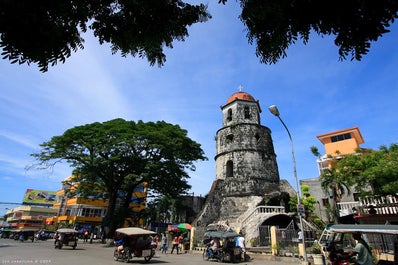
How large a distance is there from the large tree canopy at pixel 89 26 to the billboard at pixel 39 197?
64892 mm

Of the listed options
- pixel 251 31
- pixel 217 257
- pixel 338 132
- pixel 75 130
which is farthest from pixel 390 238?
pixel 75 130

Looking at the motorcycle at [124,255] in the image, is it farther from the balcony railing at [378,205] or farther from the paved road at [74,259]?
the balcony railing at [378,205]

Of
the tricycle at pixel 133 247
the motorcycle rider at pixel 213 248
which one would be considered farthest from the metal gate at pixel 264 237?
the tricycle at pixel 133 247

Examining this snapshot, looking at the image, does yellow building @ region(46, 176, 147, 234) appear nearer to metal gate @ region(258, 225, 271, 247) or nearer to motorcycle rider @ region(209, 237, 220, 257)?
metal gate @ region(258, 225, 271, 247)

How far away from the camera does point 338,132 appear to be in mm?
29141

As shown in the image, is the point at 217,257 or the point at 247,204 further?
the point at 247,204

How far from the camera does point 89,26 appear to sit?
2109 mm

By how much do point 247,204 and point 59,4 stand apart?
23849 millimetres

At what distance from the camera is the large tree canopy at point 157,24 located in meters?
1.58

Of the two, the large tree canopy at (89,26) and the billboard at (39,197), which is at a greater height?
the billboard at (39,197)

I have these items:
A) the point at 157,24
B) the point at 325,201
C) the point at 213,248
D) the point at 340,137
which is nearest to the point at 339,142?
the point at 340,137

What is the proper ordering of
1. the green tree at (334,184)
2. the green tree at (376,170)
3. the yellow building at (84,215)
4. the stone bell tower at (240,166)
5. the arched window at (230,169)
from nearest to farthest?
the green tree at (376,170), the green tree at (334,184), the stone bell tower at (240,166), the arched window at (230,169), the yellow building at (84,215)

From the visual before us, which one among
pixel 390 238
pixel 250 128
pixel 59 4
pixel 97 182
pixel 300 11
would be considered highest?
pixel 250 128

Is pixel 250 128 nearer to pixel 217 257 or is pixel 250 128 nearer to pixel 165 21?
pixel 217 257
